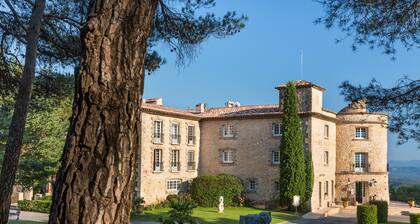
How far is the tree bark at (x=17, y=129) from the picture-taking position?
8625 millimetres

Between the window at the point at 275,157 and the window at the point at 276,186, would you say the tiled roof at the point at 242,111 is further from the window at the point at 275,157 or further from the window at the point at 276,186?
the window at the point at 276,186

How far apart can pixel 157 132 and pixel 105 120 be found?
30.9 meters

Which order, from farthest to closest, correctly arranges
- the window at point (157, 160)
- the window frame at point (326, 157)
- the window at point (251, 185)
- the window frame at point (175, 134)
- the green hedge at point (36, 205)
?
the window frame at point (326, 157) < the window at point (251, 185) < the window frame at point (175, 134) < the window at point (157, 160) < the green hedge at point (36, 205)

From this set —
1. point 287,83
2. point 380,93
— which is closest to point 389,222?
point 287,83

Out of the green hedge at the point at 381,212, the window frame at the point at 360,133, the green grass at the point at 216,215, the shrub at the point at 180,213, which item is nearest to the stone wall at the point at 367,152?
the window frame at the point at 360,133

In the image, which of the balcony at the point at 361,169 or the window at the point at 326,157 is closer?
the window at the point at 326,157

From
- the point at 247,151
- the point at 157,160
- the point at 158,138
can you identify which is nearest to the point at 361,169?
the point at 247,151

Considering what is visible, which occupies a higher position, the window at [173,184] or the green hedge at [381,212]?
the window at [173,184]

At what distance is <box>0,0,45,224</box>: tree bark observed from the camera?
8625 mm

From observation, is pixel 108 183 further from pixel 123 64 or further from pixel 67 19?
pixel 67 19

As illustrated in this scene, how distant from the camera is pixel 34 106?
43.7 ft

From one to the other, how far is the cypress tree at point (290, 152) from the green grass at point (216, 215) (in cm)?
185

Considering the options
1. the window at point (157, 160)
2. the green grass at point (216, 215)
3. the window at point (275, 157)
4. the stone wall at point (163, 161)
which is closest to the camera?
the green grass at point (216, 215)

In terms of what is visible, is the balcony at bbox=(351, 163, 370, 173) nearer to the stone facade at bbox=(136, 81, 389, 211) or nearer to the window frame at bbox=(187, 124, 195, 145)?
the stone facade at bbox=(136, 81, 389, 211)
